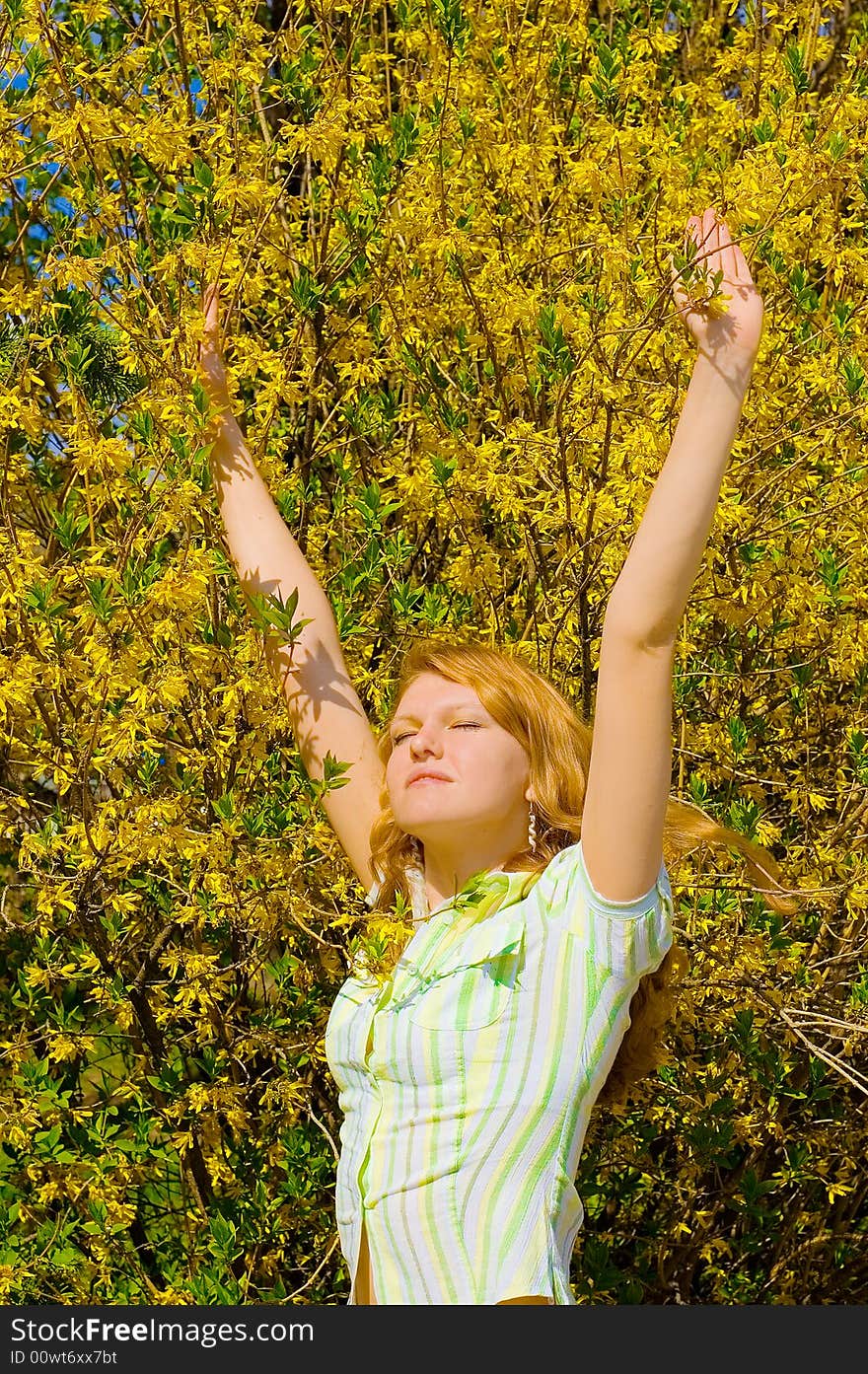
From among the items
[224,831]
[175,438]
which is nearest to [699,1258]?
[224,831]

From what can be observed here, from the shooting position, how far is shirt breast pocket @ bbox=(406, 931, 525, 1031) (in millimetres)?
1932

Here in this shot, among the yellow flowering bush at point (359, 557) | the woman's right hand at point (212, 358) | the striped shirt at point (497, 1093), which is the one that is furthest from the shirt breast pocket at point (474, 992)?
the woman's right hand at point (212, 358)

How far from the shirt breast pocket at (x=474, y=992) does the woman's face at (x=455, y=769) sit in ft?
0.58

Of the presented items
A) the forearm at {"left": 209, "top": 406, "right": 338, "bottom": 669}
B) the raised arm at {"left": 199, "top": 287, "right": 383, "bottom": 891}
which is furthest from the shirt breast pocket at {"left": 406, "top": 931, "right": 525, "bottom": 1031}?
the forearm at {"left": 209, "top": 406, "right": 338, "bottom": 669}

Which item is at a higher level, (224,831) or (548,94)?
(548,94)

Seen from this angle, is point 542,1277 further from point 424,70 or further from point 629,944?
point 424,70

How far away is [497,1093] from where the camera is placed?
1.89 meters

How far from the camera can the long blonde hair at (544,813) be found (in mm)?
2160

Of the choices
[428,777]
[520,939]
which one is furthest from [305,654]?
[520,939]

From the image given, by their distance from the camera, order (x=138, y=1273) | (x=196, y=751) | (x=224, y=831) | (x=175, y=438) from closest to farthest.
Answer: (x=175, y=438), (x=224, y=831), (x=196, y=751), (x=138, y=1273)

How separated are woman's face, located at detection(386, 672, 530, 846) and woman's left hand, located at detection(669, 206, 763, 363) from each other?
567 mm

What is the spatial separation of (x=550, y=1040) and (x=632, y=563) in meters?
0.57

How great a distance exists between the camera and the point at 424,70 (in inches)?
140

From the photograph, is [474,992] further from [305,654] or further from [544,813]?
[305,654]
